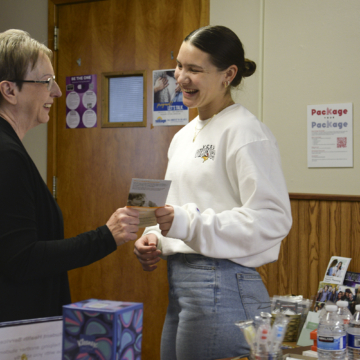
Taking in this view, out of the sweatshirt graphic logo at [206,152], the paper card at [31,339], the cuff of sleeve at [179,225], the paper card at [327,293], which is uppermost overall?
the sweatshirt graphic logo at [206,152]

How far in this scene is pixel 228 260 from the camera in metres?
1.30

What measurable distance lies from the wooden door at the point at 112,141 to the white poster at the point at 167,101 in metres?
0.04

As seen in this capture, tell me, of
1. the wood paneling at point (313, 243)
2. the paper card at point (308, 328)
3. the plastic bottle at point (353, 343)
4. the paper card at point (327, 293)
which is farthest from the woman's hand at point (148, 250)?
the wood paneling at point (313, 243)

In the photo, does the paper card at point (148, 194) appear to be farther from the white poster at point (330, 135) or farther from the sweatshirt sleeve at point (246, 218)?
the white poster at point (330, 135)

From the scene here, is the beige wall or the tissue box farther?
the beige wall

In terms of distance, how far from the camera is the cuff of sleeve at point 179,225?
1.22 metres

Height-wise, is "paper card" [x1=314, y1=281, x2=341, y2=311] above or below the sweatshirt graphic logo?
below

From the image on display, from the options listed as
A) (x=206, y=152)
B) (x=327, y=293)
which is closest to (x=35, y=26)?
(x=206, y=152)

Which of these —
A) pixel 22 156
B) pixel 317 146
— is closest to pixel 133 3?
pixel 317 146

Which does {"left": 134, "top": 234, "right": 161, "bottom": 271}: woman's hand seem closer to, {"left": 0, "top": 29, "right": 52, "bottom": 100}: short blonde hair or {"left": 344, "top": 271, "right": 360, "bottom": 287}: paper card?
{"left": 0, "top": 29, "right": 52, "bottom": 100}: short blonde hair

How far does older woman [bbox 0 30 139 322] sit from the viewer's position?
3.72 ft

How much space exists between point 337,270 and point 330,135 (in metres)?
0.75

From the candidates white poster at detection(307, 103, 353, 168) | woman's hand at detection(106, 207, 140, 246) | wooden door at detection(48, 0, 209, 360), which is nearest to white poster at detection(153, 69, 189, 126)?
wooden door at detection(48, 0, 209, 360)

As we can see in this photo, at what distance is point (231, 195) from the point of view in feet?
4.41
